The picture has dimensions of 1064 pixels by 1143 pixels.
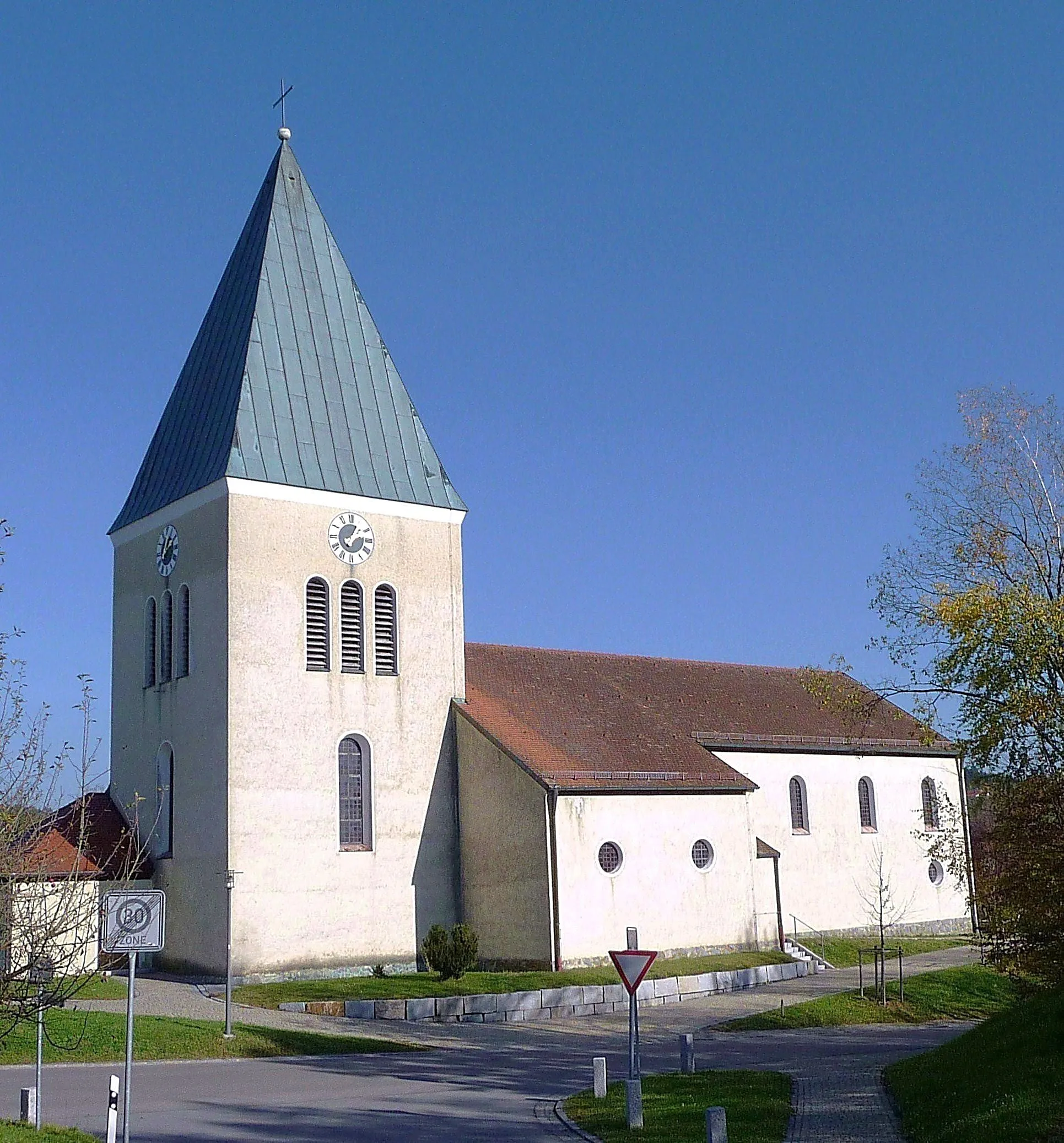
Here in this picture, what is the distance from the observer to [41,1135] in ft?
44.3

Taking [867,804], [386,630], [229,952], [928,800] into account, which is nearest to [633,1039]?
[229,952]

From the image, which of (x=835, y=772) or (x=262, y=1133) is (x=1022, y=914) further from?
(x=835, y=772)

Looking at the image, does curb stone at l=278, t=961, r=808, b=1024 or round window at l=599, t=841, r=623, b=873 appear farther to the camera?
round window at l=599, t=841, r=623, b=873

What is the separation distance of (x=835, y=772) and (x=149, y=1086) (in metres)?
28.4

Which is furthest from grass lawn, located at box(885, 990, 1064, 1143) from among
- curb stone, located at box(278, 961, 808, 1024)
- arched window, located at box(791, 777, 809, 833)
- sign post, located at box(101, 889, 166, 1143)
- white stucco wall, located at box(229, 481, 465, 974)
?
arched window, located at box(791, 777, 809, 833)

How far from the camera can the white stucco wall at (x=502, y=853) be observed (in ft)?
104

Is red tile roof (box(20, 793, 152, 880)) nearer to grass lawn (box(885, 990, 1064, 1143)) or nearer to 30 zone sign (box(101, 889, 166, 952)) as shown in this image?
30 zone sign (box(101, 889, 166, 952))

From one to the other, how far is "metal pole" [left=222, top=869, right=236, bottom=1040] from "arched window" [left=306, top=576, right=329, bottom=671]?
5656mm

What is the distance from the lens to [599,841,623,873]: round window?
32.7 m

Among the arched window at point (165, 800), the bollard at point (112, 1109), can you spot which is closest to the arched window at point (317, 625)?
the arched window at point (165, 800)

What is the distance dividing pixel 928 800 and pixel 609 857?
17598 millimetres

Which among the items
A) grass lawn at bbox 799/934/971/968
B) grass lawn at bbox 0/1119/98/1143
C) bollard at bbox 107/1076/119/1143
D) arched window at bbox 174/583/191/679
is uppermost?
arched window at bbox 174/583/191/679

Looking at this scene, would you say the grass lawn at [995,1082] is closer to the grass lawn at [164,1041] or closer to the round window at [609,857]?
the grass lawn at [164,1041]

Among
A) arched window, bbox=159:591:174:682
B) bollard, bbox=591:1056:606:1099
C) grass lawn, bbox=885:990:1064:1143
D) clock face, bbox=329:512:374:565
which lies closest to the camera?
grass lawn, bbox=885:990:1064:1143
